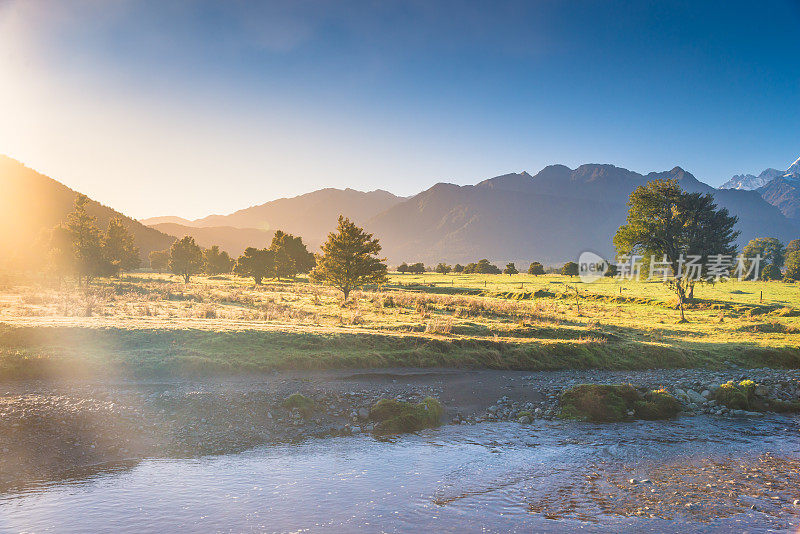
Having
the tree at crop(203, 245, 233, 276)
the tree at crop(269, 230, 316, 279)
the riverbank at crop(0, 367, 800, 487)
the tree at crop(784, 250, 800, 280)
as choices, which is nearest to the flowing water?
the riverbank at crop(0, 367, 800, 487)

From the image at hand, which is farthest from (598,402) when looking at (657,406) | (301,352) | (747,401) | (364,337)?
(301,352)

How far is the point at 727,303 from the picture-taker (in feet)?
168

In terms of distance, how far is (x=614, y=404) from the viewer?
59.6 feet

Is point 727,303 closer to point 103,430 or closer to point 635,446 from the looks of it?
point 635,446

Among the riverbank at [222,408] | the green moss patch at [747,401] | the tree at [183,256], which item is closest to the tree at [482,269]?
the tree at [183,256]

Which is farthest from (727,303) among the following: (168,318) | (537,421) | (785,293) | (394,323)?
(168,318)

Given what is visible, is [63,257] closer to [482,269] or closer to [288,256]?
[288,256]

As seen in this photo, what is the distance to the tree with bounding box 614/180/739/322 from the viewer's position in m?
47.8

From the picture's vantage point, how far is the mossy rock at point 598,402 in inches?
689

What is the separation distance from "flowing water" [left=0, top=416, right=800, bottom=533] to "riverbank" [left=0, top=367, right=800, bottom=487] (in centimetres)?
110

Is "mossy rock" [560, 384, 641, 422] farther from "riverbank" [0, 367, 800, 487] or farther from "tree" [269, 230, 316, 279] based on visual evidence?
"tree" [269, 230, 316, 279]

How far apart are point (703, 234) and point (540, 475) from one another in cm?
4755

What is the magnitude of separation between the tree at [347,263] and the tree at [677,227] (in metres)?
29.8

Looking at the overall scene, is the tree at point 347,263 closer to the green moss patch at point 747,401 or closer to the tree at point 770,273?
the green moss patch at point 747,401
